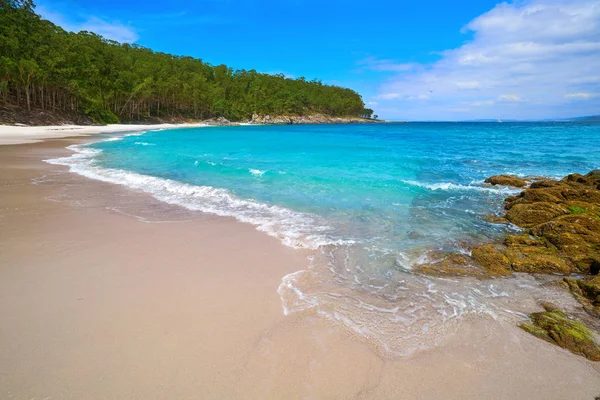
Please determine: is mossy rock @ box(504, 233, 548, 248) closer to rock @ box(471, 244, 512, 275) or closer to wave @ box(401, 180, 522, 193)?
rock @ box(471, 244, 512, 275)

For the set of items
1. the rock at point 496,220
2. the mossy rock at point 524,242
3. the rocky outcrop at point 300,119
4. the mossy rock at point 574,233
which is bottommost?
the rock at point 496,220

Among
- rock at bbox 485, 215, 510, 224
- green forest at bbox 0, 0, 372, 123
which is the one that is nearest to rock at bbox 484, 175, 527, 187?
rock at bbox 485, 215, 510, 224

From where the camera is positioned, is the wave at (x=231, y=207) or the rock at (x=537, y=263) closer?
the rock at (x=537, y=263)

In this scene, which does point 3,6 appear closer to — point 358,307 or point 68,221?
point 68,221

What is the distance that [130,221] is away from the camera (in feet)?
26.9

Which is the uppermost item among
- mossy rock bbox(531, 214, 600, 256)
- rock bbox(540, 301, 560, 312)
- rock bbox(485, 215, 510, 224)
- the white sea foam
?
the white sea foam

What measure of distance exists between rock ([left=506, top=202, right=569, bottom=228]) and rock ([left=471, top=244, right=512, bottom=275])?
10.7 ft

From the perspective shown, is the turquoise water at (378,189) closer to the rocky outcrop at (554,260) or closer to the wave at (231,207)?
the wave at (231,207)

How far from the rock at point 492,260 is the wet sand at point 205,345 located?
2.13 metres

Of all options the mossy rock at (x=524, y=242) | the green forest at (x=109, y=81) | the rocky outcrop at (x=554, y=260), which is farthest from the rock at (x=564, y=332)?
the green forest at (x=109, y=81)

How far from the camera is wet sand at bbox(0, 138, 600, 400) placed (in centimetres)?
315

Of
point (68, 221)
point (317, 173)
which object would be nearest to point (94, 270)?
point (68, 221)

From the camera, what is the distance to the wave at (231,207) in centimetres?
767

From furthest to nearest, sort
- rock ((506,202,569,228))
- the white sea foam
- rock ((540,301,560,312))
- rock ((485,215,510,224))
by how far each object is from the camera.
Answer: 1. the white sea foam
2. rock ((485,215,510,224))
3. rock ((506,202,569,228))
4. rock ((540,301,560,312))
